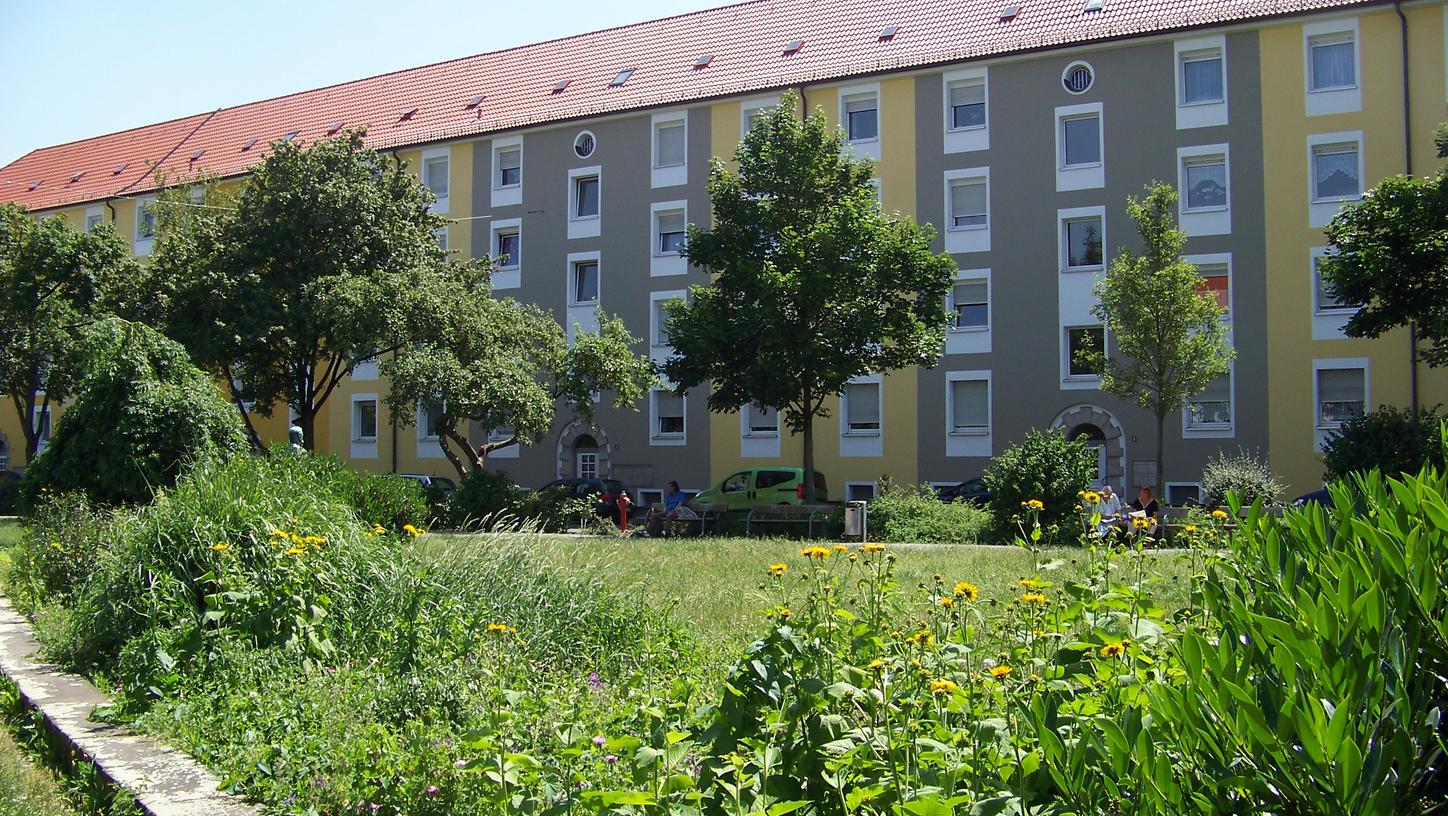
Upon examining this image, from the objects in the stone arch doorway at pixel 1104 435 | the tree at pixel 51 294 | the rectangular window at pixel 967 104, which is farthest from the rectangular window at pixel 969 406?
the tree at pixel 51 294

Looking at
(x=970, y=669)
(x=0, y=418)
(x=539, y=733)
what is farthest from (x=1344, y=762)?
(x=0, y=418)

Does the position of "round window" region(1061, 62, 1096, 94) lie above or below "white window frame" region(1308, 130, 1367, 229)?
above

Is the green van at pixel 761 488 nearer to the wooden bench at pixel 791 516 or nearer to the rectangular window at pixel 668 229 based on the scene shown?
the wooden bench at pixel 791 516

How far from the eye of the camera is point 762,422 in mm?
34469

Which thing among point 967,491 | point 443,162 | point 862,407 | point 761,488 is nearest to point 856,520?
point 761,488

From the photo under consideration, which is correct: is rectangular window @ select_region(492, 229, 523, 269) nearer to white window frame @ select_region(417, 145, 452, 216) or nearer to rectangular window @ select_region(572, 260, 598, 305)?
rectangular window @ select_region(572, 260, 598, 305)

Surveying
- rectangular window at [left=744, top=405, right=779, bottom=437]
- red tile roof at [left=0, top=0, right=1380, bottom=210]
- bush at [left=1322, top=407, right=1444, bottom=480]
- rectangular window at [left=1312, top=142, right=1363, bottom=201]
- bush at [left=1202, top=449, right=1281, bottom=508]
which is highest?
red tile roof at [left=0, top=0, right=1380, bottom=210]

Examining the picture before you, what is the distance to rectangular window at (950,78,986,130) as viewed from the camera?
106 feet

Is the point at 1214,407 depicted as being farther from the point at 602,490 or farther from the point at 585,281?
the point at 585,281

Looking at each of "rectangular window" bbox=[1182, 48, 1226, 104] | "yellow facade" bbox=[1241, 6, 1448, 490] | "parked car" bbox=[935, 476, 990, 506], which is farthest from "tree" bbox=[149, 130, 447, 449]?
"yellow facade" bbox=[1241, 6, 1448, 490]

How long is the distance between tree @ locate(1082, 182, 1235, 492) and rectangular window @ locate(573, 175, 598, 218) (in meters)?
18.7

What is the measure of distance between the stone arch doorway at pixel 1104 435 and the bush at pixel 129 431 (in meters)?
22.7

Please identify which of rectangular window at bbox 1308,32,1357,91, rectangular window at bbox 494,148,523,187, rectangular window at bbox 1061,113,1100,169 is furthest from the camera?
rectangular window at bbox 494,148,523,187

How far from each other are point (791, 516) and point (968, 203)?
14.1 metres
